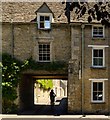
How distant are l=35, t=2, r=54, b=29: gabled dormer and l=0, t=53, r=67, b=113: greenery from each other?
3.05 m

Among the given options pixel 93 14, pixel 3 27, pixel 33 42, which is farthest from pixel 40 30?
pixel 93 14

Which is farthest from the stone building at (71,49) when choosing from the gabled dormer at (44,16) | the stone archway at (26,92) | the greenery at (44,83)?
the greenery at (44,83)

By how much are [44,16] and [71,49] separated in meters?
3.61

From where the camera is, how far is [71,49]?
2831cm

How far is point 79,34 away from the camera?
1108 inches

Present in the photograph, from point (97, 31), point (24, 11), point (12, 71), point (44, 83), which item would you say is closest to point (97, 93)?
point (97, 31)

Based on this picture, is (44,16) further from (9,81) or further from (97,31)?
(9,81)

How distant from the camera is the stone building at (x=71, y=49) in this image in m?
27.9

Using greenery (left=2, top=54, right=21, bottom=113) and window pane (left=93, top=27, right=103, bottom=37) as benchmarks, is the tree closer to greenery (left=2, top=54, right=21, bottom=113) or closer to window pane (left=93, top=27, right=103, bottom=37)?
greenery (left=2, top=54, right=21, bottom=113)

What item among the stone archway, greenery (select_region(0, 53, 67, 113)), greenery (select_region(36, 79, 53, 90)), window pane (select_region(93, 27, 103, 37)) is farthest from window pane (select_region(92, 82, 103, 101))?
greenery (select_region(36, 79, 53, 90))

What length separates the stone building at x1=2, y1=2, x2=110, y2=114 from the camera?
2789 centimetres

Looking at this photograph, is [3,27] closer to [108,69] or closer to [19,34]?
[19,34]

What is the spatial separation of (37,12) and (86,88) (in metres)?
7.32

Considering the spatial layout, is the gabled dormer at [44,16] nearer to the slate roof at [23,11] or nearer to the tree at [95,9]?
the slate roof at [23,11]
